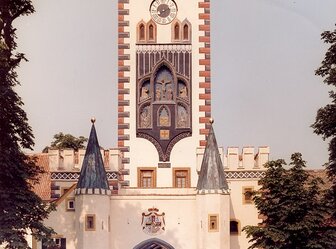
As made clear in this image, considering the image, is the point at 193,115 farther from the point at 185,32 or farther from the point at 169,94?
the point at 185,32

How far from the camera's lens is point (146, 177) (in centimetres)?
5156

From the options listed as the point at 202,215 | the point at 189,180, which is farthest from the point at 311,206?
the point at 189,180

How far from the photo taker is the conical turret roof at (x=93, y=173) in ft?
156

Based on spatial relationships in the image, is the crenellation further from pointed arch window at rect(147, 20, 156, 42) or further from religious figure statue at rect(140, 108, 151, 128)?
pointed arch window at rect(147, 20, 156, 42)

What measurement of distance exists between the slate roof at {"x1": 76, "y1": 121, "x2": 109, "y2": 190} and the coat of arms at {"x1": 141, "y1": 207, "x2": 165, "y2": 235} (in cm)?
252

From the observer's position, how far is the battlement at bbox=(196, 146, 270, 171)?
167 feet

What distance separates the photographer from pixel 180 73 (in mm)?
52000

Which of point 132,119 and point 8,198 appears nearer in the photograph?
point 8,198

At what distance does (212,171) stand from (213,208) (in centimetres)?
191

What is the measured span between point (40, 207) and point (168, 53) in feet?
55.0

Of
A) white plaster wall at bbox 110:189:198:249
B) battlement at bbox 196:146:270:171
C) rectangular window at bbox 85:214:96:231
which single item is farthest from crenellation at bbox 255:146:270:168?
rectangular window at bbox 85:214:96:231

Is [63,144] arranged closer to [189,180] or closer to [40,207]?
[189,180]

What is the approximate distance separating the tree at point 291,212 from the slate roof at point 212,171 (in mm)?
4109

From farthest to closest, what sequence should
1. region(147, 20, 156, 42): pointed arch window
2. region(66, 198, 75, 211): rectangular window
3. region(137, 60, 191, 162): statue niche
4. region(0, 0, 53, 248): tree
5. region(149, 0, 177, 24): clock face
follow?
region(149, 0, 177, 24): clock face → region(147, 20, 156, 42): pointed arch window → region(137, 60, 191, 162): statue niche → region(66, 198, 75, 211): rectangular window → region(0, 0, 53, 248): tree
